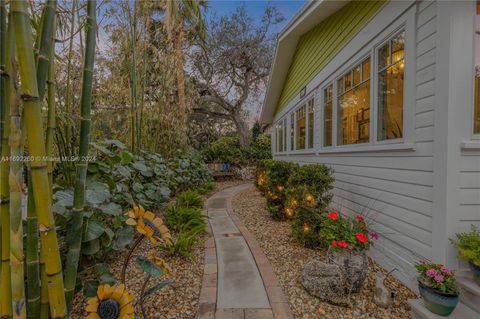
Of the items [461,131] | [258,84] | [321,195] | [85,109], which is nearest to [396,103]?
[461,131]

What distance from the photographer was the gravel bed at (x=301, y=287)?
77.6 inches

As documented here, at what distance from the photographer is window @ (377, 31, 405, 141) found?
8.77 ft

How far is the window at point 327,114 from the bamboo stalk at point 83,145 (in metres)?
4.23

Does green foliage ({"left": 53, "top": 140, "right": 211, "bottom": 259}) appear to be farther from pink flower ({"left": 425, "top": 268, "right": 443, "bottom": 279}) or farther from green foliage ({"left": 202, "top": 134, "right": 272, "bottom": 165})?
green foliage ({"left": 202, "top": 134, "right": 272, "bottom": 165})

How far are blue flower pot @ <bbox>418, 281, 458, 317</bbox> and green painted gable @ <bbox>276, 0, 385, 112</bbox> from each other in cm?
315

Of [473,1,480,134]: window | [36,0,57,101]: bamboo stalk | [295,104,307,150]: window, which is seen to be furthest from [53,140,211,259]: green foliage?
[295,104,307,150]: window

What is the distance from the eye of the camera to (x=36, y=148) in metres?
0.85

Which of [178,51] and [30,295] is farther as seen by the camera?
[178,51]

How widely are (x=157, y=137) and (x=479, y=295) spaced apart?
5155 millimetres

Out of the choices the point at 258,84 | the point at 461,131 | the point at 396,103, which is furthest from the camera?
the point at 258,84

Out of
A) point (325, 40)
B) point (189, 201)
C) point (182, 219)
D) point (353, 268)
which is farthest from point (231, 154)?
point (353, 268)

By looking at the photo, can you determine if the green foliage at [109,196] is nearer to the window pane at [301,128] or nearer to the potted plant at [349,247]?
the potted plant at [349,247]

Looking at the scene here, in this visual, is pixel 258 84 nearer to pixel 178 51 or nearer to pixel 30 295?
pixel 178 51

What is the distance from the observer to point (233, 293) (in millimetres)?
2154
